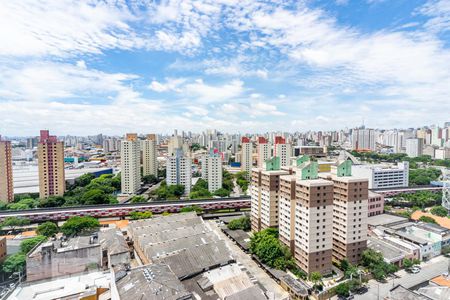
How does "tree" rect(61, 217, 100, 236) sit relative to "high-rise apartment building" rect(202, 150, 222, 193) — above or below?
below

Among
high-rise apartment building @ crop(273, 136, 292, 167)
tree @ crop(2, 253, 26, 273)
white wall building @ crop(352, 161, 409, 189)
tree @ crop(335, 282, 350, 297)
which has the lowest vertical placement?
tree @ crop(335, 282, 350, 297)

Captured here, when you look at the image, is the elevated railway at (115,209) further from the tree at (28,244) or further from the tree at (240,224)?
the tree at (28,244)

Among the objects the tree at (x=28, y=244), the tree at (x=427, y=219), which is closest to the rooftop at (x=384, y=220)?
the tree at (x=427, y=219)

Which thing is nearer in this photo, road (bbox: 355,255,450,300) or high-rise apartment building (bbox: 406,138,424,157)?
road (bbox: 355,255,450,300)

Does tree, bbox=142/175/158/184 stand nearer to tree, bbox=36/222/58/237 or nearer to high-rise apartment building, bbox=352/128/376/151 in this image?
tree, bbox=36/222/58/237

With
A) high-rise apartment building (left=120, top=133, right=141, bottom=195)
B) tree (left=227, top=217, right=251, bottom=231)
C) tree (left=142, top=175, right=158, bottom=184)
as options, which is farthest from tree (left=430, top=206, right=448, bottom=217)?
tree (left=142, top=175, right=158, bottom=184)

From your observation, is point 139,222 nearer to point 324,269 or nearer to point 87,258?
point 87,258

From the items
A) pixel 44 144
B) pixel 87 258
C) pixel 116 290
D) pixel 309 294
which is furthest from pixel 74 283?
pixel 44 144
